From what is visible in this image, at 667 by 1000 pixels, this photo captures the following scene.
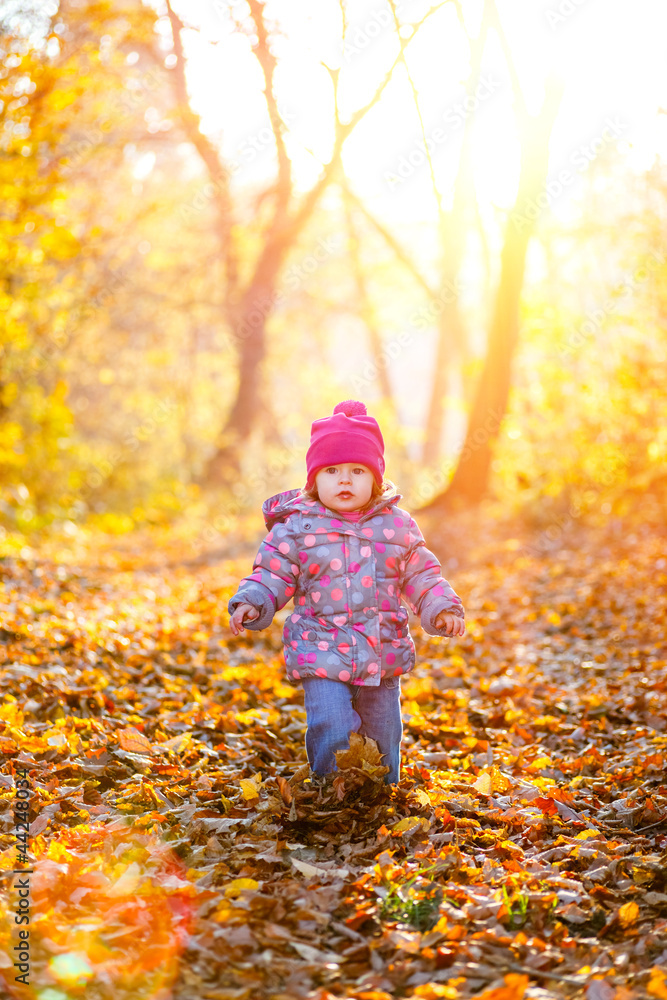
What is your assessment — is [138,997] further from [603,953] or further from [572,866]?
[572,866]

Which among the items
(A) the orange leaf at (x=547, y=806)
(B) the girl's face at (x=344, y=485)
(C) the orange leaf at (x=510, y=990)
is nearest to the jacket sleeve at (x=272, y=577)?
(B) the girl's face at (x=344, y=485)

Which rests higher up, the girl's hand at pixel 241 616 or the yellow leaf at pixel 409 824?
the girl's hand at pixel 241 616

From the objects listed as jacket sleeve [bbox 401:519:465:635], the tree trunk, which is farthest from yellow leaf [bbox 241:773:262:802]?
the tree trunk

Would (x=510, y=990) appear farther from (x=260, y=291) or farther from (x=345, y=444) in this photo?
(x=260, y=291)

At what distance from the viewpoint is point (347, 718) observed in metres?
3.39

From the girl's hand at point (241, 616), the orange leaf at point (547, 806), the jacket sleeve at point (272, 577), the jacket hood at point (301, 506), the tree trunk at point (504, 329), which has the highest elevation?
the tree trunk at point (504, 329)

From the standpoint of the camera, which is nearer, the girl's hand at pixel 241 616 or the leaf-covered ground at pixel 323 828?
the leaf-covered ground at pixel 323 828

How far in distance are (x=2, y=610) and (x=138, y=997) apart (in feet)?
13.0

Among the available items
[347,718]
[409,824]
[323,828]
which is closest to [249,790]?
[323,828]

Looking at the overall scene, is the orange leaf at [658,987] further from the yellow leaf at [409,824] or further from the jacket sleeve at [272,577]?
the jacket sleeve at [272,577]

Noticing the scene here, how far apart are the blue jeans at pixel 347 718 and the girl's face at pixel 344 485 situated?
69 cm

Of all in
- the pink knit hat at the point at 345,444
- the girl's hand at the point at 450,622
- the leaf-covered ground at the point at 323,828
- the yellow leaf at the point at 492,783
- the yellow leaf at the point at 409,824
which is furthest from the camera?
the yellow leaf at the point at 492,783

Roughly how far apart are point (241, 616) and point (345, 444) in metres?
0.78

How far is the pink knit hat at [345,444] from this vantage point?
11.4 ft
